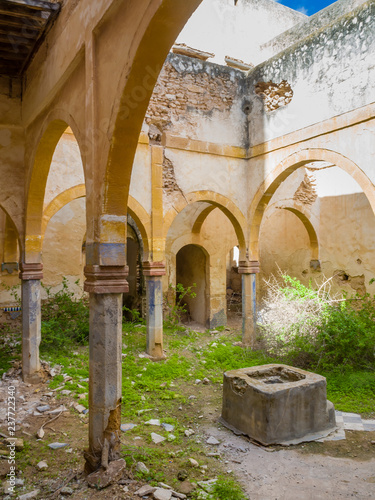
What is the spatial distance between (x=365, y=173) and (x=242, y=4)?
1313 cm

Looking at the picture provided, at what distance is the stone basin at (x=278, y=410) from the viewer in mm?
4758

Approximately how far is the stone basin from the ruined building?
1.97 metres

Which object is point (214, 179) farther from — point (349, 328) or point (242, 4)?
point (242, 4)

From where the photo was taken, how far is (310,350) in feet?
23.4

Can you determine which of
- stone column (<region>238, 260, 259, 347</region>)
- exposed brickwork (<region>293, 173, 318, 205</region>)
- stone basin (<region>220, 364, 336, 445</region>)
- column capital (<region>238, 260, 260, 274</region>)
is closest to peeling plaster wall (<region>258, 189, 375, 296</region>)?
exposed brickwork (<region>293, 173, 318, 205</region>)

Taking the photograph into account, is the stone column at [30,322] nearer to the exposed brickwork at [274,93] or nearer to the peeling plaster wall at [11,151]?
the peeling plaster wall at [11,151]

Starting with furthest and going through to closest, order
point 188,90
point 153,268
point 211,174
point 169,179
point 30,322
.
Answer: point 211,174 → point 188,90 → point 169,179 → point 153,268 → point 30,322

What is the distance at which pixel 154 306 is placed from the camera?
823 cm

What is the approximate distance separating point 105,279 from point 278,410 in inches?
106

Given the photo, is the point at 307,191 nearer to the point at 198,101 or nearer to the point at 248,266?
the point at 248,266

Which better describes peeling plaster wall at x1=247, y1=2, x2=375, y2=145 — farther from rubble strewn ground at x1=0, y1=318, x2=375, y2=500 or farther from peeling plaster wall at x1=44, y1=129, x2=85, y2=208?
rubble strewn ground at x1=0, y1=318, x2=375, y2=500

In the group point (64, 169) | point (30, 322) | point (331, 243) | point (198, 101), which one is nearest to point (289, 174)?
point (198, 101)

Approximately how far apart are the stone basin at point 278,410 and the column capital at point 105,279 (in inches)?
92.6

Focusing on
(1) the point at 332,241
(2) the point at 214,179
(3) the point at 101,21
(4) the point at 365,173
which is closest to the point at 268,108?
(2) the point at 214,179
